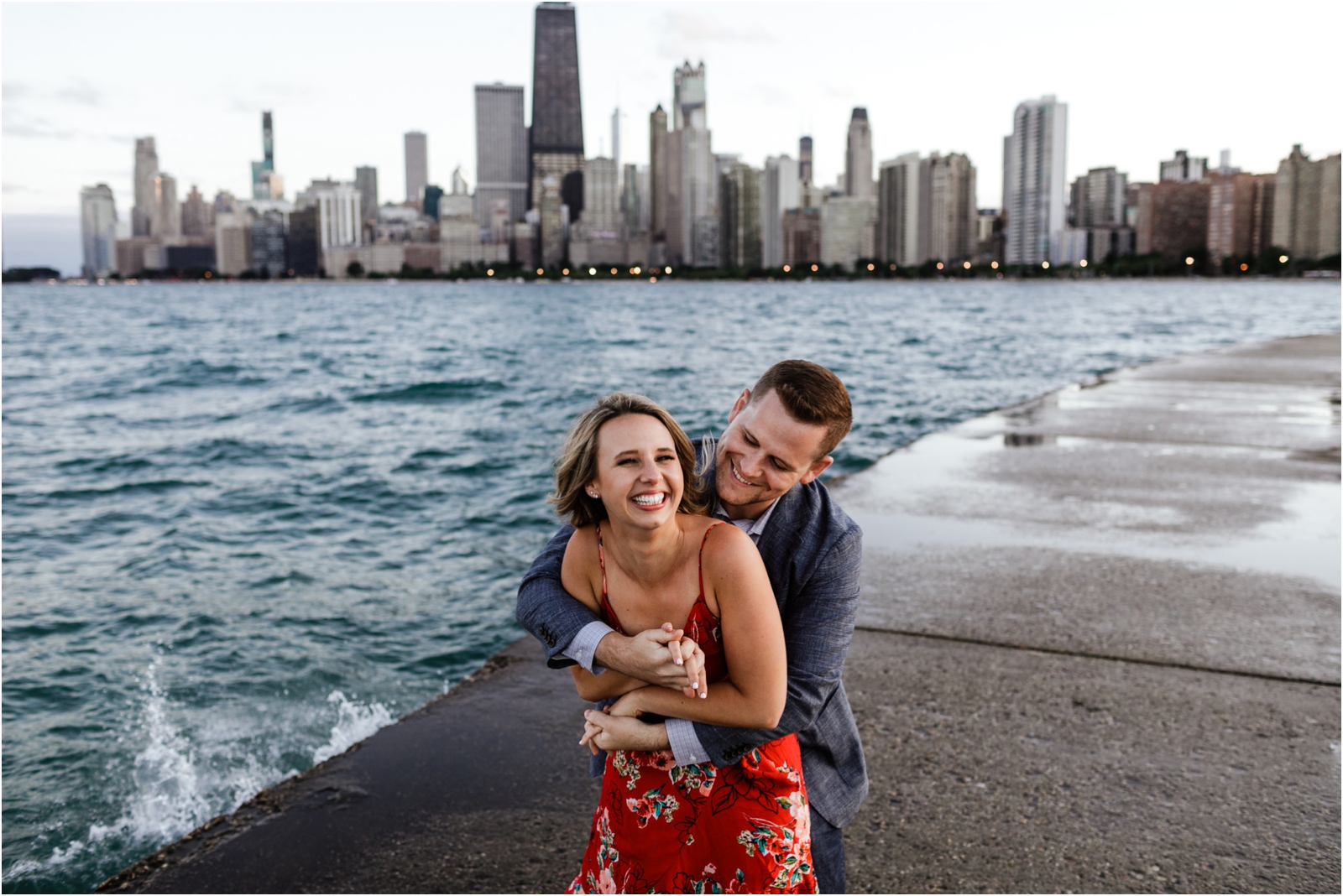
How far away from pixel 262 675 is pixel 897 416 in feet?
44.6

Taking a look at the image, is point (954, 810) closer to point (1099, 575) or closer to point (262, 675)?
point (1099, 575)

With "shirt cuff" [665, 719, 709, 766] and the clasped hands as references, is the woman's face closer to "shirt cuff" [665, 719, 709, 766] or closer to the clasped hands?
the clasped hands

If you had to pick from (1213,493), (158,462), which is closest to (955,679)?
(1213,493)

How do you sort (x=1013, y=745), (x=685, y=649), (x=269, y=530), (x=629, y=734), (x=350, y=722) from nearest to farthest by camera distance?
(x=685, y=649), (x=629, y=734), (x=1013, y=745), (x=350, y=722), (x=269, y=530)

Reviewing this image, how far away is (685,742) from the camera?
1929 millimetres

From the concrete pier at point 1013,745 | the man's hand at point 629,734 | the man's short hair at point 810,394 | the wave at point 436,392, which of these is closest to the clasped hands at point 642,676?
the man's hand at point 629,734

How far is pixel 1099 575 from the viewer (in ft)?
18.1

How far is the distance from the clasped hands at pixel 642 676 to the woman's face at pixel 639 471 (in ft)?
0.70

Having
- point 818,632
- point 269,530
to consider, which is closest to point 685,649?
point 818,632

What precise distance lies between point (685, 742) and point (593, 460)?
54 centimetres

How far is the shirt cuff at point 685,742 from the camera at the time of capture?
1.93 meters

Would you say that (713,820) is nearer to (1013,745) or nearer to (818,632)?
(818,632)

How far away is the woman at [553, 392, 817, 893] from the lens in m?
1.88

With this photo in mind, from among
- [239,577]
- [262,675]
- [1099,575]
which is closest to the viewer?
[1099,575]
